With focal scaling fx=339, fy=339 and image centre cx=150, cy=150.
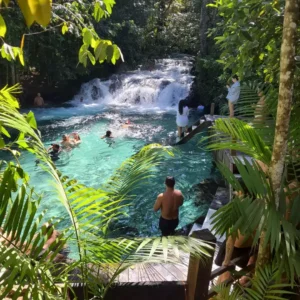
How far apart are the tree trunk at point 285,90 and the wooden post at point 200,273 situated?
1.42 feet

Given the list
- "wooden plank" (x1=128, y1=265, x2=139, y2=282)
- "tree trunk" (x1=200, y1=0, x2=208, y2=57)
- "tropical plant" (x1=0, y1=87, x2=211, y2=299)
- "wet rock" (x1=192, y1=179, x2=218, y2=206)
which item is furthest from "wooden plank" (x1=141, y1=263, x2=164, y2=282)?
"tree trunk" (x1=200, y1=0, x2=208, y2=57)

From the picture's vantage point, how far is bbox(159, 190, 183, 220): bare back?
5586 millimetres

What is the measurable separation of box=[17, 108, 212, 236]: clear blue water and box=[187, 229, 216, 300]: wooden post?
5.69 ft

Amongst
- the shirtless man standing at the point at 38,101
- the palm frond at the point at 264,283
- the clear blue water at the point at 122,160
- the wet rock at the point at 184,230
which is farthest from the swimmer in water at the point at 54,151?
the shirtless man standing at the point at 38,101

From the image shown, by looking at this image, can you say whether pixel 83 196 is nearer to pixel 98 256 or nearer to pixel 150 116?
pixel 98 256

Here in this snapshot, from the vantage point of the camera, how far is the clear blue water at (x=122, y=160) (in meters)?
7.08

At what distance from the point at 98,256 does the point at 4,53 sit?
154 cm

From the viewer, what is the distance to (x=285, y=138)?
6.47 ft

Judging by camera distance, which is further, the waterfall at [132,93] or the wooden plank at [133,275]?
the waterfall at [132,93]

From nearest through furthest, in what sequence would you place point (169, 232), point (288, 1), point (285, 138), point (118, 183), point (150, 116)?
point (288, 1) → point (285, 138) → point (118, 183) → point (169, 232) → point (150, 116)

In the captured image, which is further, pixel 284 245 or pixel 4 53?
pixel 4 53

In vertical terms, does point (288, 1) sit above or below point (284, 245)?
above

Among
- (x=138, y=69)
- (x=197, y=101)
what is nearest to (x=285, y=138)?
(x=197, y=101)

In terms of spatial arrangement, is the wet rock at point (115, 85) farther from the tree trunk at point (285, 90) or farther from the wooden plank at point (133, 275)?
the tree trunk at point (285, 90)
